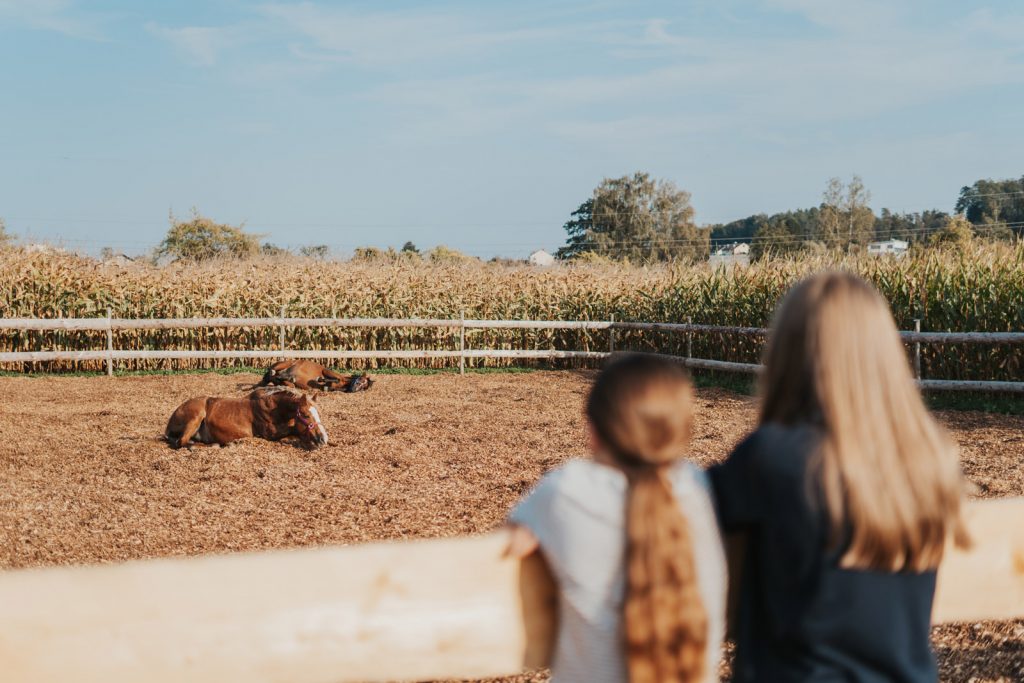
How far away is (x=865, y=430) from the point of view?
5.07ft

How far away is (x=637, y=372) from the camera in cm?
156

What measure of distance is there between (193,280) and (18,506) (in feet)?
47.8

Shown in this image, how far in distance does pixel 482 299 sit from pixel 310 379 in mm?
8011

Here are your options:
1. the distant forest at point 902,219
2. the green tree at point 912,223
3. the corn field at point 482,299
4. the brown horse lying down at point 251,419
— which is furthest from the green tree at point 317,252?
the green tree at point 912,223

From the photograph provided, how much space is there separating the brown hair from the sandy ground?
8.69 ft

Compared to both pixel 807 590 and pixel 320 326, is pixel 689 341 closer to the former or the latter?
pixel 320 326

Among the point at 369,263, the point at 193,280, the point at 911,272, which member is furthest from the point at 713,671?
the point at 369,263

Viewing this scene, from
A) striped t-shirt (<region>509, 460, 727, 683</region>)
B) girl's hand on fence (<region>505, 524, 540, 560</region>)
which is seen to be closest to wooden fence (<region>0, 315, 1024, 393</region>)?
striped t-shirt (<region>509, 460, 727, 683</region>)

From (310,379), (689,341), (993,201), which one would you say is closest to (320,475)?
(310,379)

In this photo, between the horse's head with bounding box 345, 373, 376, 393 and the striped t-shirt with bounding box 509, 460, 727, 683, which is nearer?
the striped t-shirt with bounding box 509, 460, 727, 683

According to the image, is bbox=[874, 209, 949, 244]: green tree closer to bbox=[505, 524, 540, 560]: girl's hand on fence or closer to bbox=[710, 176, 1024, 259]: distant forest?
bbox=[710, 176, 1024, 259]: distant forest

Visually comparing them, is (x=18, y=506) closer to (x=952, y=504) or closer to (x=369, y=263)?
(x=952, y=504)

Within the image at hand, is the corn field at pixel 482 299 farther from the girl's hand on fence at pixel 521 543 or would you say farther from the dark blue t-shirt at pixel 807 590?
the girl's hand on fence at pixel 521 543

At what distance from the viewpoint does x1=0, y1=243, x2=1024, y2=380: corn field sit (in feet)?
46.9
